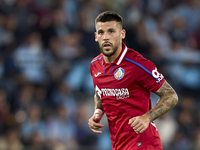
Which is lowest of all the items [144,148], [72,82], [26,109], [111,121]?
[144,148]

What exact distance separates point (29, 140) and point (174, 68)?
11.4 feet

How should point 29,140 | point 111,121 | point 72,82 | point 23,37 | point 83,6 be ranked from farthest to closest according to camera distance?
point 83,6 < point 23,37 < point 72,82 < point 29,140 < point 111,121

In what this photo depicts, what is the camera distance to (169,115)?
809 cm

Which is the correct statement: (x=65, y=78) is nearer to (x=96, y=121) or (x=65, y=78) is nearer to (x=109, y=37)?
(x=96, y=121)

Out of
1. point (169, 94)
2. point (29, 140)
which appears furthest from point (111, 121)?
point (29, 140)

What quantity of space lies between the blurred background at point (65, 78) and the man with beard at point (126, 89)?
3.64 metres

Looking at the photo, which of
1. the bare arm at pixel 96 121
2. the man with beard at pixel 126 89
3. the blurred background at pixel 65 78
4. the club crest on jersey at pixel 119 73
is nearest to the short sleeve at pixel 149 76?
the man with beard at pixel 126 89

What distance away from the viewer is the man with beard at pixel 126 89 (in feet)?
12.7

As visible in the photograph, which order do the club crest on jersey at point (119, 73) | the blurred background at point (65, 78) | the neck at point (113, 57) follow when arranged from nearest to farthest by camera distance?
the club crest on jersey at point (119, 73) < the neck at point (113, 57) < the blurred background at point (65, 78)

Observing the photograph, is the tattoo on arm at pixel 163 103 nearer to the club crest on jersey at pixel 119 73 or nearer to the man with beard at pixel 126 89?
the man with beard at pixel 126 89

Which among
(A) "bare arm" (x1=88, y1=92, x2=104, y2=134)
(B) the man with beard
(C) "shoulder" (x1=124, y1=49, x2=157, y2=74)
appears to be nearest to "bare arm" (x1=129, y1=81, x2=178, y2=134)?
(B) the man with beard

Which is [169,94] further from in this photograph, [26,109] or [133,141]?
[26,109]

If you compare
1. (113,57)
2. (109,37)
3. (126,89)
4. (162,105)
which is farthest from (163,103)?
(109,37)

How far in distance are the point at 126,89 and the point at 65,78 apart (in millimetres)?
4512
